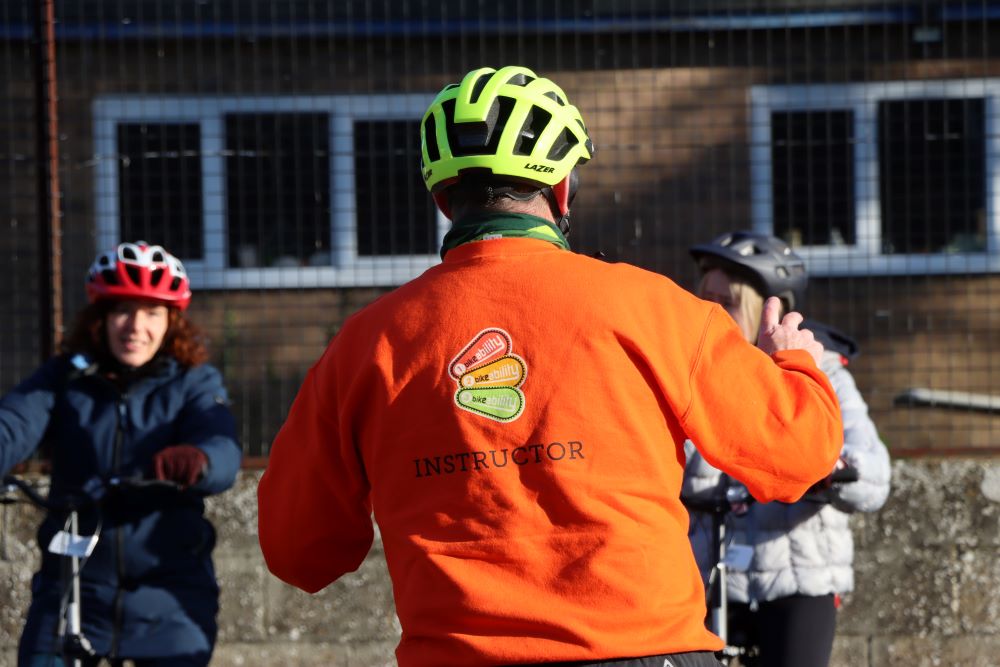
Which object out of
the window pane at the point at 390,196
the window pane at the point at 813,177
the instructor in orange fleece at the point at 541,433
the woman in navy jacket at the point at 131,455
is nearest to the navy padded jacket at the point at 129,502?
the woman in navy jacket at the point at 131,455

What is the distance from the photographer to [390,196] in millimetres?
8047

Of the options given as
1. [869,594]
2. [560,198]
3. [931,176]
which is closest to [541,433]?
[560,198]

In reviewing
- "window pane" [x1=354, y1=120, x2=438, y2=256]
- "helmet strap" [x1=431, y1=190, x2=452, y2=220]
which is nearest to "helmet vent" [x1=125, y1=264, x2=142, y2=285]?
"helmet strap" [x1=431, y1=190, x2=452, y2=220]

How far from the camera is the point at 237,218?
8906 mm

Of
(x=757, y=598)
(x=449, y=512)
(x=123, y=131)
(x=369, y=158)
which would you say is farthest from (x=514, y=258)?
(x=123, y=131)

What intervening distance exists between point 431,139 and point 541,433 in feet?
2.03

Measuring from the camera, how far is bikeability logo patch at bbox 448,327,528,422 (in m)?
2.04

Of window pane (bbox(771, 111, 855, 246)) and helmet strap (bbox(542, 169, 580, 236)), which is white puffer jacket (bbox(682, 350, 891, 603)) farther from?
window pane (bbox(771, 111, 855, 246))

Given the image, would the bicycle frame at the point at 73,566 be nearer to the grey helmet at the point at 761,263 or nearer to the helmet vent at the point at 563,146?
the grey helmet at the point at 761,263

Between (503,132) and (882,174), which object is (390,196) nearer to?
(882,174)

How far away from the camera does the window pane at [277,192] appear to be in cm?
831

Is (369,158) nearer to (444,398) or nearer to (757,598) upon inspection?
(757,598)

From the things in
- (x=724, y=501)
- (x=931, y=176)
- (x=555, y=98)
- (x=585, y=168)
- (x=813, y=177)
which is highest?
(x=585, y=168)

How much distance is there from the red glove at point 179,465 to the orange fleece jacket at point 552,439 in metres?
1.99
